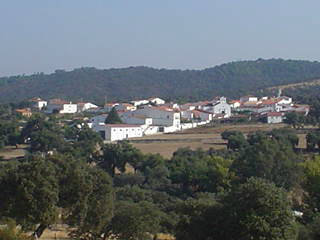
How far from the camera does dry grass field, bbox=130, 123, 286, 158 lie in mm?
51675

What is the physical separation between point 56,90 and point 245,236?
164 meters

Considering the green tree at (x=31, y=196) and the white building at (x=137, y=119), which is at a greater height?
the white building at (x=137, y=119)

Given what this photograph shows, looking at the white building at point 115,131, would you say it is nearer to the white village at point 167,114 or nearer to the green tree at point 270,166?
the white village at point 167,114

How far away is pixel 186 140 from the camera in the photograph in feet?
191

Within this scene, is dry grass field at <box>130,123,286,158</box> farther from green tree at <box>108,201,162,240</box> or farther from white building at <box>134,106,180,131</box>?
green tree at <box>108,201,162,240</box>

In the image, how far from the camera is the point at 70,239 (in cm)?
1916

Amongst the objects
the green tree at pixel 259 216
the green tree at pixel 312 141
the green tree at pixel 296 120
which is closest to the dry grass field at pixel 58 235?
the green tree at pixel 259 216

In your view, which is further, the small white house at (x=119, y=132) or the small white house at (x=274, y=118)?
the small white house at (x=274, y=118)

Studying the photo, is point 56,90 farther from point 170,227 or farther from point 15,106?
point 170,227

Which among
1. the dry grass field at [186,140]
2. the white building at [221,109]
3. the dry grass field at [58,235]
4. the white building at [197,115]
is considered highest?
the white building at [221,109]

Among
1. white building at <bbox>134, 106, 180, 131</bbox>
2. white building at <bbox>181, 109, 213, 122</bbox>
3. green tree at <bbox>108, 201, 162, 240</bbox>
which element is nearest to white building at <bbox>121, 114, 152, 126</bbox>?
white building at <bbox>134, 106, 180, 131</bbox>

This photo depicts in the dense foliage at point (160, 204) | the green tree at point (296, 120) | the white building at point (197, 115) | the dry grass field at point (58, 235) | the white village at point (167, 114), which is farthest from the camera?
the white building at point (197, 115)

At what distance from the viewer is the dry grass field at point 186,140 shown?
51675mm

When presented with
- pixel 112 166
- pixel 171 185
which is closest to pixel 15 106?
pixel 112 166
